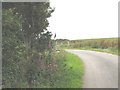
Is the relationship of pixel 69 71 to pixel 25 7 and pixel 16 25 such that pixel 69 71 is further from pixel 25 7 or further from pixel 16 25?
pixel 16 25

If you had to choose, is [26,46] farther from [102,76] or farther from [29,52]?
[102,76]

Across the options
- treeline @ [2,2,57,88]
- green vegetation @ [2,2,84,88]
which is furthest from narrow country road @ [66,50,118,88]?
treeline @ [2,2,57,88]

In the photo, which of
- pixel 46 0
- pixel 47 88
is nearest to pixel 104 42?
pixel 46 0

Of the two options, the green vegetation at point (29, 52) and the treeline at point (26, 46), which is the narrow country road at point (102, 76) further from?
the treeline at point (26, 46)

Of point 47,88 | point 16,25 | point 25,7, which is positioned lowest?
point 47,88

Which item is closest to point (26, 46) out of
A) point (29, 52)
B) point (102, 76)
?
point (29, 52)

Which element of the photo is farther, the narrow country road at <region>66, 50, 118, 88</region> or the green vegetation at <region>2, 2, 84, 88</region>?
the narrow country road at <region>66, 50, 118, 88</region>

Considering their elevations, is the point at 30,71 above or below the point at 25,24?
below

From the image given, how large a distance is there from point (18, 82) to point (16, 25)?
2.21 metres

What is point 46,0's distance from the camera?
620 inches

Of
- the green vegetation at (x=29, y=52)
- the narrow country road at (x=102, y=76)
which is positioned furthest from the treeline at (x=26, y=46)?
the narrow country road at (x=102, y=76)

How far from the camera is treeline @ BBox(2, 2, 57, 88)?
466 inches

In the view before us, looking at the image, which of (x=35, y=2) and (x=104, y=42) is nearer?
(x=35, y=2)

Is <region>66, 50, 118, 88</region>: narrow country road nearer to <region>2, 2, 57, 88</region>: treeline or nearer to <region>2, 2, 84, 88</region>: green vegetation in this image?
<region>2, 2, 84, 88</region>: green vegetation
